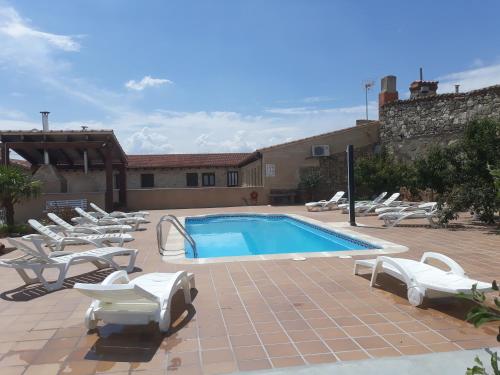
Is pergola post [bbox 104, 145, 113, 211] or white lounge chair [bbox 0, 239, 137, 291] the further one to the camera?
pergola post [bbox 104, 145, 113, 211]

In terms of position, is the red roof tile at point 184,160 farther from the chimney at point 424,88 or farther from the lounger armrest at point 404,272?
the lounger armrest at point 404,272

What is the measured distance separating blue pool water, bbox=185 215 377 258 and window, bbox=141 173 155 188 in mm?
15394

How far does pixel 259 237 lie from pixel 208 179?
19.2 meters

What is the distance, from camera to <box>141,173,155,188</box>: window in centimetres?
3086

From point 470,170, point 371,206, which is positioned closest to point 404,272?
point 470,170

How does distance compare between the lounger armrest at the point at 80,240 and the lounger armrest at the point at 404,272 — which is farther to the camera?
the lounger armrest at the point at 80,240

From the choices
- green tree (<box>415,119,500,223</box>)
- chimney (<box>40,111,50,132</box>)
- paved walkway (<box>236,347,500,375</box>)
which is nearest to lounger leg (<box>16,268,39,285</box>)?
paved walkway (<box>236,347,500,375</box>)

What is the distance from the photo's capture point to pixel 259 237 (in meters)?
13.0

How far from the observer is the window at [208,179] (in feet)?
104

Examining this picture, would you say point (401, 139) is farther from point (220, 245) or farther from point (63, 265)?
point (63, 265)

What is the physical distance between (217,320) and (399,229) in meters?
8.01

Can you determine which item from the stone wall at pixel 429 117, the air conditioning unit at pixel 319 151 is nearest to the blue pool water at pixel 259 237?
the air conditioning unit at pixel 319 151

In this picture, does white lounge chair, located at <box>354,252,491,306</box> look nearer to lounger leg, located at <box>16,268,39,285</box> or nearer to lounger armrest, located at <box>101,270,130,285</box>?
lounger armrest, located at <box>101,270,130,285</box>

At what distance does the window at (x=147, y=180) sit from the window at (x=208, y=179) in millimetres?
3679
